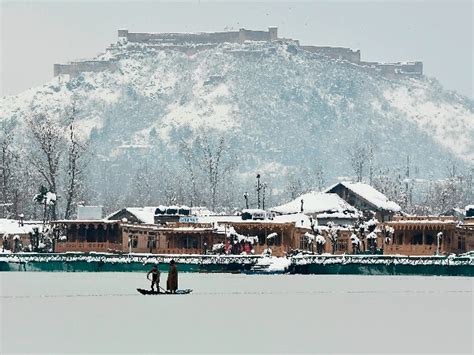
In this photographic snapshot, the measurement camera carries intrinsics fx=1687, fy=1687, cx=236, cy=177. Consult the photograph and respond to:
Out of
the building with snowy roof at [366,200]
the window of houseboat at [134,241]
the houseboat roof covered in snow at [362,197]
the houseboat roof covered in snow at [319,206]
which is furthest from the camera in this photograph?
the houseboat roof covered in snow at [362,197]

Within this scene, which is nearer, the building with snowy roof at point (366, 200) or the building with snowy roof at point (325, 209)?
the building with snowy roof at point (325, 209)

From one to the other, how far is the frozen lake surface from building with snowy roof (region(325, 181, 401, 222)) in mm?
48057

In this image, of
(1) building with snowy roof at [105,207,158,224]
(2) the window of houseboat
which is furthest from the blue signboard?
(1) building with snowy roof at [105,207,158,224]

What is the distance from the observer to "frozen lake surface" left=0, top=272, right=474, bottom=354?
47.3 metres

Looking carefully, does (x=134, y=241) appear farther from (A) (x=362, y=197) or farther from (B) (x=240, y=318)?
(B) (x=240, y=318)

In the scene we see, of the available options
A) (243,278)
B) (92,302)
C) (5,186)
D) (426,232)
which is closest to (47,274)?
(243,278)

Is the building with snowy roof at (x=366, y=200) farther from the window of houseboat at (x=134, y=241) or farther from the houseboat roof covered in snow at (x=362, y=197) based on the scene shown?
the window of houseboat at (x=134, y=241)

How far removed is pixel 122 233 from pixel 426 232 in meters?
21.3

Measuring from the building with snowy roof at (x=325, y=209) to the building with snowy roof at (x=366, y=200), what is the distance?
7.31 feet

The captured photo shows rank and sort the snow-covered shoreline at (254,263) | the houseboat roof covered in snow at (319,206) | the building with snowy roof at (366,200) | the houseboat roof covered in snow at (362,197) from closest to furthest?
the snow-covered shoreline at (254,263), the houseboat roof covered in snow at (319,206), the building with snowy roof at (366,200), the houseboat roof covered in snow at (362,197)

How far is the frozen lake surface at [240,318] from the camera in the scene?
47.3m

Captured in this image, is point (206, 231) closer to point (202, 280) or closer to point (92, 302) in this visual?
point (202, 280)

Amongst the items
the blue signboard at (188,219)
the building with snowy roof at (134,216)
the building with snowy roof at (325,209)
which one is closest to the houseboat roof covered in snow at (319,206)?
the building with snowy roof at (325,209)

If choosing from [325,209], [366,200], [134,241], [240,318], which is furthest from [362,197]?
[240,318]
